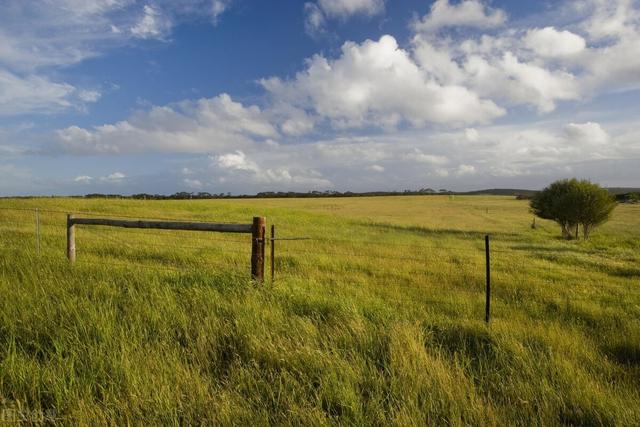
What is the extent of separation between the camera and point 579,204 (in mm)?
34312

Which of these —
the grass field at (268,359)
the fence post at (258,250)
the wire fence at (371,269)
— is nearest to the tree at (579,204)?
the wire fence at (371,269)

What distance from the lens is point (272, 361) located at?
12.6 ft

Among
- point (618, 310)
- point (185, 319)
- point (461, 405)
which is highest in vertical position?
point (185, 319)

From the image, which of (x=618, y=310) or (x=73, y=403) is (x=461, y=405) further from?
(x=618, y=310)

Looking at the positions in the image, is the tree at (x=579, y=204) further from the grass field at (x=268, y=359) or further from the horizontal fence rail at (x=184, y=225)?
the horizontal fence rail at (x=184, y=225)

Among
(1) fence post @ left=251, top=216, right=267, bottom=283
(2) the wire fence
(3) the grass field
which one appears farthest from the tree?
(1) fence post @ left=251, top=216, right=267, bottom=283

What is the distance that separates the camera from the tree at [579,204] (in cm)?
3403

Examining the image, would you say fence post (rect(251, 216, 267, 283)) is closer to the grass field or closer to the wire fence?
the grass field

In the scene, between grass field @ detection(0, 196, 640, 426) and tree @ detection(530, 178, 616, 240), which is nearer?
grass field @ detection(0, 196, 640, 426)

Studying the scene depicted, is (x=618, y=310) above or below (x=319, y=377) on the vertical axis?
below

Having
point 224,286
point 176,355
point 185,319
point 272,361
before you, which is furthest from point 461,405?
point 224,286

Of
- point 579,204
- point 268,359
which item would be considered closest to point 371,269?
point 268,359

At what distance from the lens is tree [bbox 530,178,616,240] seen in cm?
3403

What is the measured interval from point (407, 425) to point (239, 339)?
6.84 ft
